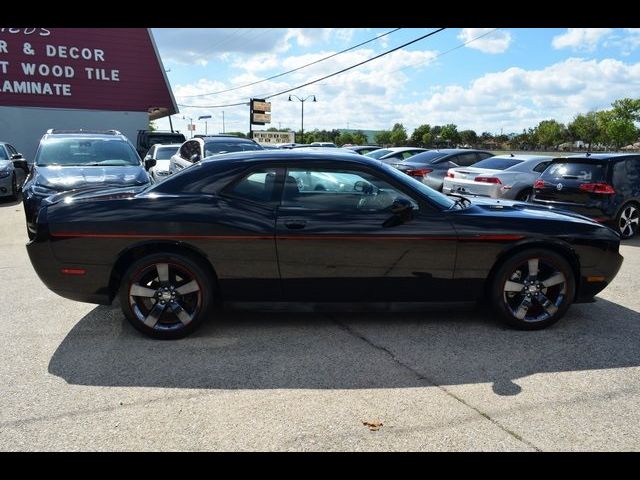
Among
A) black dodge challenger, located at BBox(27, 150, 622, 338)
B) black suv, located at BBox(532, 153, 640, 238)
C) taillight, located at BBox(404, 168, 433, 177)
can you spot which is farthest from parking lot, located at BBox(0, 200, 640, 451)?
taillight, located at BBox(404, 168, 433, 177)

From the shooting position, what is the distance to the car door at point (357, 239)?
4.08m

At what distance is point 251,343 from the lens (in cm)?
404

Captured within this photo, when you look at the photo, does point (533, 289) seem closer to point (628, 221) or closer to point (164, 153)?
point (628, 221)

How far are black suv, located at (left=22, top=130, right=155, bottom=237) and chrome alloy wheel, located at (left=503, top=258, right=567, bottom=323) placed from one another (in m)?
5.30

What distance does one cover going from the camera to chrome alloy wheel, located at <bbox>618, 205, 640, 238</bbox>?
8.56m

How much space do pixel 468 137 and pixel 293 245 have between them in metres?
84.6

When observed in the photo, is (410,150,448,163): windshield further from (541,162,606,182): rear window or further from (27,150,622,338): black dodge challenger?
(27,150,622,338): black dodge challenger

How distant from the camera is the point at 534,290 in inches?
169

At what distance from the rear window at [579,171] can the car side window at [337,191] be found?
5487mm

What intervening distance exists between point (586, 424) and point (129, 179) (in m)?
6.97

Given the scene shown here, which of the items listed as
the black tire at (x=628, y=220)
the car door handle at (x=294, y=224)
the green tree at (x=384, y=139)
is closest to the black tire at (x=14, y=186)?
the car door handle at (x=294, y=224)

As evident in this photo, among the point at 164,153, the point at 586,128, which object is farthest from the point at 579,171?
the point at 586,128

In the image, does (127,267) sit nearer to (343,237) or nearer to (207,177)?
(207,177)
